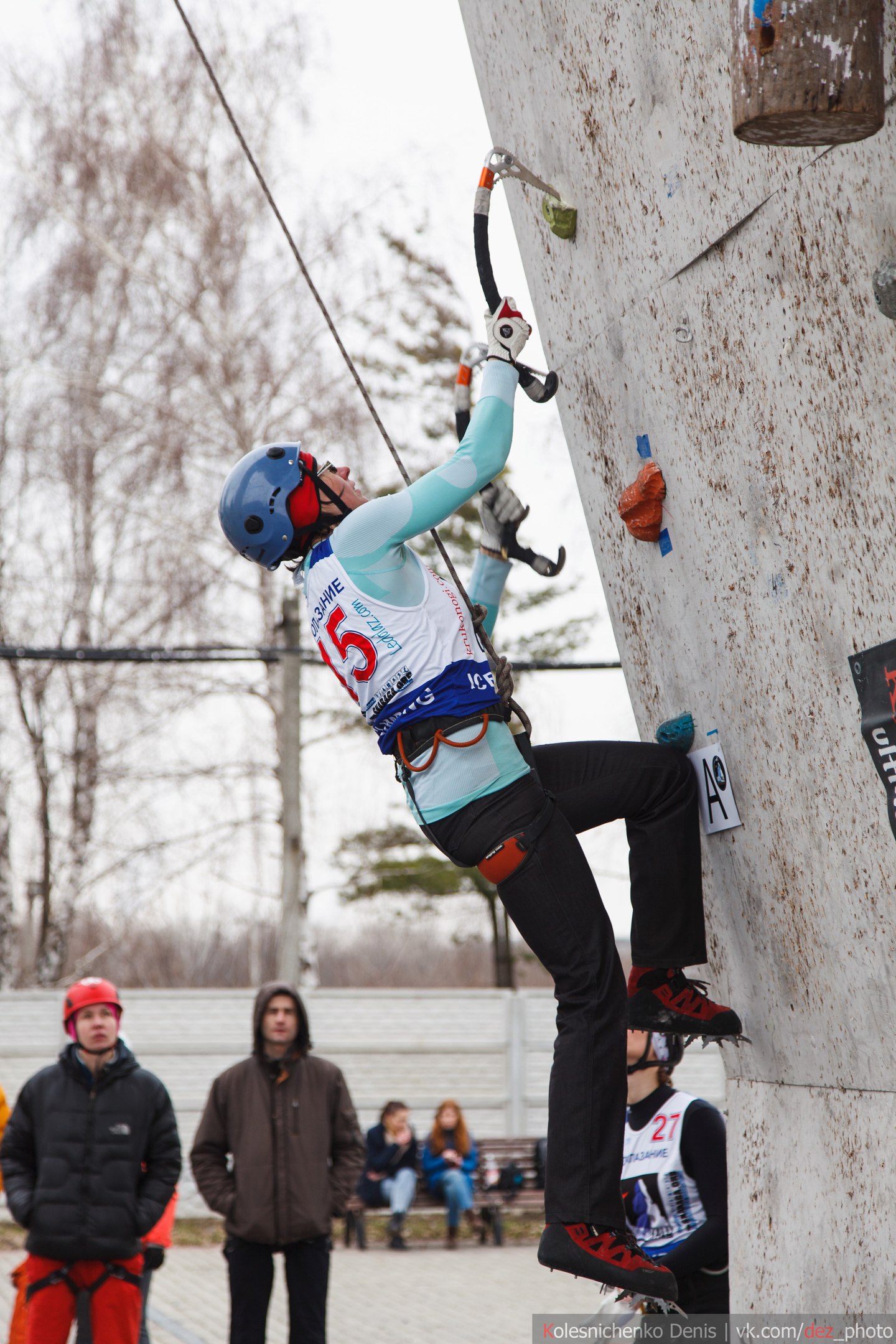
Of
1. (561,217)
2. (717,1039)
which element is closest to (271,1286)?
(717,1039)

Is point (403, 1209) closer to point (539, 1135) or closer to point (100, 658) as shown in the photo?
point (539, 1135)

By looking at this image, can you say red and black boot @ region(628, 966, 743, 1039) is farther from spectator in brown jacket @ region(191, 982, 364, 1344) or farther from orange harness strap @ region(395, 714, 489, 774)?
spectator in brown jacket @ region(191, 982, 364, 1344)

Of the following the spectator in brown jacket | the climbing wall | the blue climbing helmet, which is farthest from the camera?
the spectator in brown jacket

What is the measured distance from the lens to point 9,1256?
11.0m

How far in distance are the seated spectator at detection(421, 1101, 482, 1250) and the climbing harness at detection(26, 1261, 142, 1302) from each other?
6557 mm

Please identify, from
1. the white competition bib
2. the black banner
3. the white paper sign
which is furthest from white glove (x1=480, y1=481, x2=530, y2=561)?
the black banner

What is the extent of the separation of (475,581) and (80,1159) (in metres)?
3.42

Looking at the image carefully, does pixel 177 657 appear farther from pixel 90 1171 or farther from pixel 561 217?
pixel 561 217

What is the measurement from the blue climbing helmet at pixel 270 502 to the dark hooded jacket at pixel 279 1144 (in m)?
3.52

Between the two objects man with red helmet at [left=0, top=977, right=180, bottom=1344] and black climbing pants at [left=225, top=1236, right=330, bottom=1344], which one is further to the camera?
black climbing pants at [left=225, top=1236, right=330, bottom=1344]

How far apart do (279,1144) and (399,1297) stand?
4.16m

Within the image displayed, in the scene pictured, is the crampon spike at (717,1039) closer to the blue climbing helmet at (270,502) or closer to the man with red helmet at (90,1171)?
the blue climbing helmet at (270,502)

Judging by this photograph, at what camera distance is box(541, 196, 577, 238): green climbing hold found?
3551 mm

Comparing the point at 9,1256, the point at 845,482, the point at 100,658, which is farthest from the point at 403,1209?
the point at 845,482
